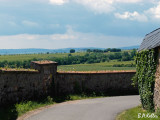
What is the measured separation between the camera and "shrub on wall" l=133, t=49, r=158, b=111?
11.6 m

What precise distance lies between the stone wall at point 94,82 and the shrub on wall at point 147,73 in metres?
4.81

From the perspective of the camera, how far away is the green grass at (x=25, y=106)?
11.7 meters

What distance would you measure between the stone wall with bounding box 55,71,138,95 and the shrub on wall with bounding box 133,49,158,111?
481cm

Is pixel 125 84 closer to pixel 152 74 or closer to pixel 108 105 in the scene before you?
pixel 108 105

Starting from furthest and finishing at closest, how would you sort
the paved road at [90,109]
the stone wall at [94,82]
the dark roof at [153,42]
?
the stone wall at [94,82], the paved road at [90,109], the dark roof at [153,42]

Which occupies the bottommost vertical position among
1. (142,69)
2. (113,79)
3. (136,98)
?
(136,98)

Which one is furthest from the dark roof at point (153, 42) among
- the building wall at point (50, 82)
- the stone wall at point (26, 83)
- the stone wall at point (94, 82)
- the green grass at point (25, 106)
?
the stone wall at point (26, 83)

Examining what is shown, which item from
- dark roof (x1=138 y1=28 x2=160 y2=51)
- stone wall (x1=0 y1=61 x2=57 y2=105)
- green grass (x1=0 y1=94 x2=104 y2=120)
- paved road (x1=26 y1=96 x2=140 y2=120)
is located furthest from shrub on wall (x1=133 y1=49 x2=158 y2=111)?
stone wall (x1=0 y1=61 x2=57 y2=105)

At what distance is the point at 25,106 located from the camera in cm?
1322

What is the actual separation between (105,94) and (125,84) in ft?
6.61

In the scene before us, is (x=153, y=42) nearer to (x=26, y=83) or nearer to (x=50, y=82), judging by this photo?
(x=50, y=82)

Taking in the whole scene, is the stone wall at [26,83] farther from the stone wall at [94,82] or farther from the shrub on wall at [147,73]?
the shrub on wall at [147,73]

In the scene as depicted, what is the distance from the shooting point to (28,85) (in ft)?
48.1

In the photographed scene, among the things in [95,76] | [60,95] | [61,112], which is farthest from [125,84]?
[61,112]
